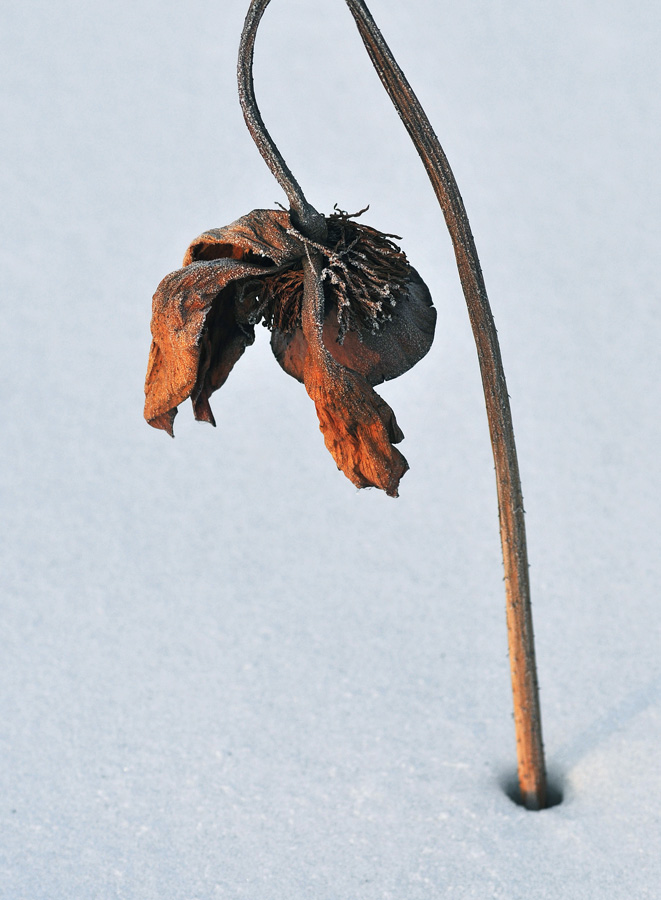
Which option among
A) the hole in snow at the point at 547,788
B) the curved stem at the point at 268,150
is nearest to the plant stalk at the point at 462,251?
the curved stem at the point at 268,150

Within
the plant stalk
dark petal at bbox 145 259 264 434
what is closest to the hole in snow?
the plant stalk

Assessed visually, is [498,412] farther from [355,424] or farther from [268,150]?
[268,150]

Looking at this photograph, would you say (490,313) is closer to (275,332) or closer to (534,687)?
(275,332)

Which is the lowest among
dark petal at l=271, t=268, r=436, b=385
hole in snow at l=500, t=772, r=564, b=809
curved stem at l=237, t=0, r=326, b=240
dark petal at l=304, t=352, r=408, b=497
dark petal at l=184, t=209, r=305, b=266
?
hole in snow at l=500, t=772, r=564, b=809

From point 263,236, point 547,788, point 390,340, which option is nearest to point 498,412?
point 390,340

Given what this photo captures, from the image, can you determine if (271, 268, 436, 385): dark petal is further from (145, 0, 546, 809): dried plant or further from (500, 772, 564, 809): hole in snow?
(500, 772, 564, 809): hole in snow

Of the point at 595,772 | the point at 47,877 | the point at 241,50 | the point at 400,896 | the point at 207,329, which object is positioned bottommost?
the point at 47,877

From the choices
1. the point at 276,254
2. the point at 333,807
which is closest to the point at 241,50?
the point at 276,254
